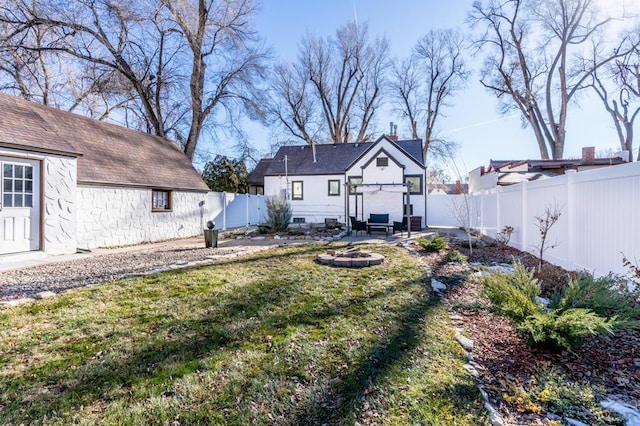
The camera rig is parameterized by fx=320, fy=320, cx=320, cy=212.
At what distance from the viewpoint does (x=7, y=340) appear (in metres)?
3.37

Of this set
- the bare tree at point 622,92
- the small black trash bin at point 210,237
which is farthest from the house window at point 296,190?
the bare tree at point 622,92

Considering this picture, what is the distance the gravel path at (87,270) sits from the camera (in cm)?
532

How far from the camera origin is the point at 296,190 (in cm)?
2252

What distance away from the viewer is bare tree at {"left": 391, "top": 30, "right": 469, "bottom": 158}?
27641mm

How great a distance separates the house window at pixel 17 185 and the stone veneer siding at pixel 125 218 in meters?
1.61

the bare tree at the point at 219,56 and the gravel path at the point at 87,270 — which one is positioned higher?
the bare tree at the point at 219,56

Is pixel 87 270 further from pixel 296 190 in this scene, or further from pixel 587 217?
pixel 296 190

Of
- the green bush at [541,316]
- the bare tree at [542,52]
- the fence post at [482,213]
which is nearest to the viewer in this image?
the green bush at [541,316]

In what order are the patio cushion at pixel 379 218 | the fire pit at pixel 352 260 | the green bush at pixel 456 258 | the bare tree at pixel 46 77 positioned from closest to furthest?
the fire pit at pixel 352 260, the green bush at pixel 456 258, the bare tree at pixel 46 77, the patio cushion at pixel 379 218

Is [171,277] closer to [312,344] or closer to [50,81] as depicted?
[312,344]

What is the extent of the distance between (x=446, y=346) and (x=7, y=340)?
15.2 feet

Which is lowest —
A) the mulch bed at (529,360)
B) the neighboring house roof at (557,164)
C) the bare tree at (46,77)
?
the mulch bed at (529,360)

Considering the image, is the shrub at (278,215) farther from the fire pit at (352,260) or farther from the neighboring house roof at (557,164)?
the neighboring house roof at (557,164)

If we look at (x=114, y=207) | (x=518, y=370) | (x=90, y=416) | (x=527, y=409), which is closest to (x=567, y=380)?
(x=518, y=370)
